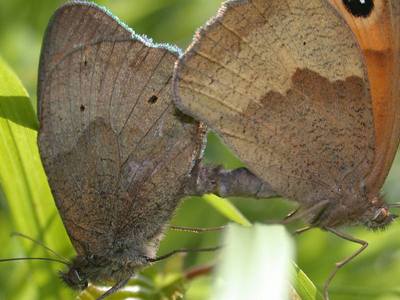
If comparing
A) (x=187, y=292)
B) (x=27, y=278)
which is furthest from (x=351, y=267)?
(x=27, y=278)

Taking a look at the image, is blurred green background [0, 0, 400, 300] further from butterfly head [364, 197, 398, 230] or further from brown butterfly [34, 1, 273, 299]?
butterfly head [364, 197, 398, 230]

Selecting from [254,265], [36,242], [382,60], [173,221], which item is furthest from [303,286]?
[173,221]

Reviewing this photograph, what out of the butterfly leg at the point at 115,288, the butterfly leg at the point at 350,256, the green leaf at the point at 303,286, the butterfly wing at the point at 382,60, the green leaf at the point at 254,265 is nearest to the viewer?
the green leaf at the point at 254,265

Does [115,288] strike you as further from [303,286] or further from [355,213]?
[355,213]

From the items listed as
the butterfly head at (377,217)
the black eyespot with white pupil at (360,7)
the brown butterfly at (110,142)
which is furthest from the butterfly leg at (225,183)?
the black eyespot with white pupil at (360,7)

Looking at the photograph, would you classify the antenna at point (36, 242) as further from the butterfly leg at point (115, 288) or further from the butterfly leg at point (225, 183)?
the butterfly leg at point (225, 183)

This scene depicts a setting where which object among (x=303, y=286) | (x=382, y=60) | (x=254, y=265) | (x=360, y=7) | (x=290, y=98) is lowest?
(x=303, y=286)

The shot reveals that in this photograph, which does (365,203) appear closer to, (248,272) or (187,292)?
(187,292)
